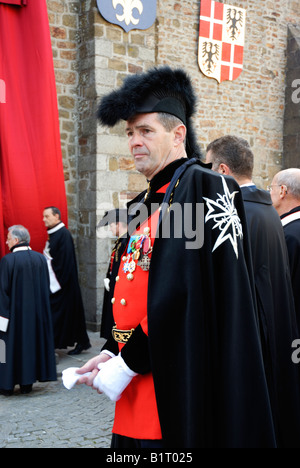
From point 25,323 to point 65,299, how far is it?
130 centimetres

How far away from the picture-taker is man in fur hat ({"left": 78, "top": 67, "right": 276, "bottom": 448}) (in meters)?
1.53

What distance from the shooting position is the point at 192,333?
4.99ft

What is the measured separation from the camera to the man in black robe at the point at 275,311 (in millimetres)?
2469

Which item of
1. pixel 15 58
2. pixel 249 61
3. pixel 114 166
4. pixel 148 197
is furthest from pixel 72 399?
pixel 249 61

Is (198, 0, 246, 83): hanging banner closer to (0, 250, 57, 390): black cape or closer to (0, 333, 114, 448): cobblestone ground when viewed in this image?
(0, 250, 57, 390): black cape

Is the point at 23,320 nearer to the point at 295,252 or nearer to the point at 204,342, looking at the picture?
the point at 295,252

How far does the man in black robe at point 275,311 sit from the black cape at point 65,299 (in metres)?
4.04

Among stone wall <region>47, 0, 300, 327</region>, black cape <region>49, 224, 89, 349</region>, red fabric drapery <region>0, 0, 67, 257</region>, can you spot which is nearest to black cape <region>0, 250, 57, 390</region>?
black cape <region>49, 224, 89, 349</region>

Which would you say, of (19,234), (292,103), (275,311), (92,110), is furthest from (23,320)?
(292,103)

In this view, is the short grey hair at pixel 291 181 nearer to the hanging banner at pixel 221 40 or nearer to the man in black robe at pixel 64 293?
the man in black robe at pixel 64 293

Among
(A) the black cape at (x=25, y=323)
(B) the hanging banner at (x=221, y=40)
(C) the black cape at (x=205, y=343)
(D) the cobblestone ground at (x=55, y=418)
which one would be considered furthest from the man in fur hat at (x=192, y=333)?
(B) the hanging banner at (x=221, y=40)
